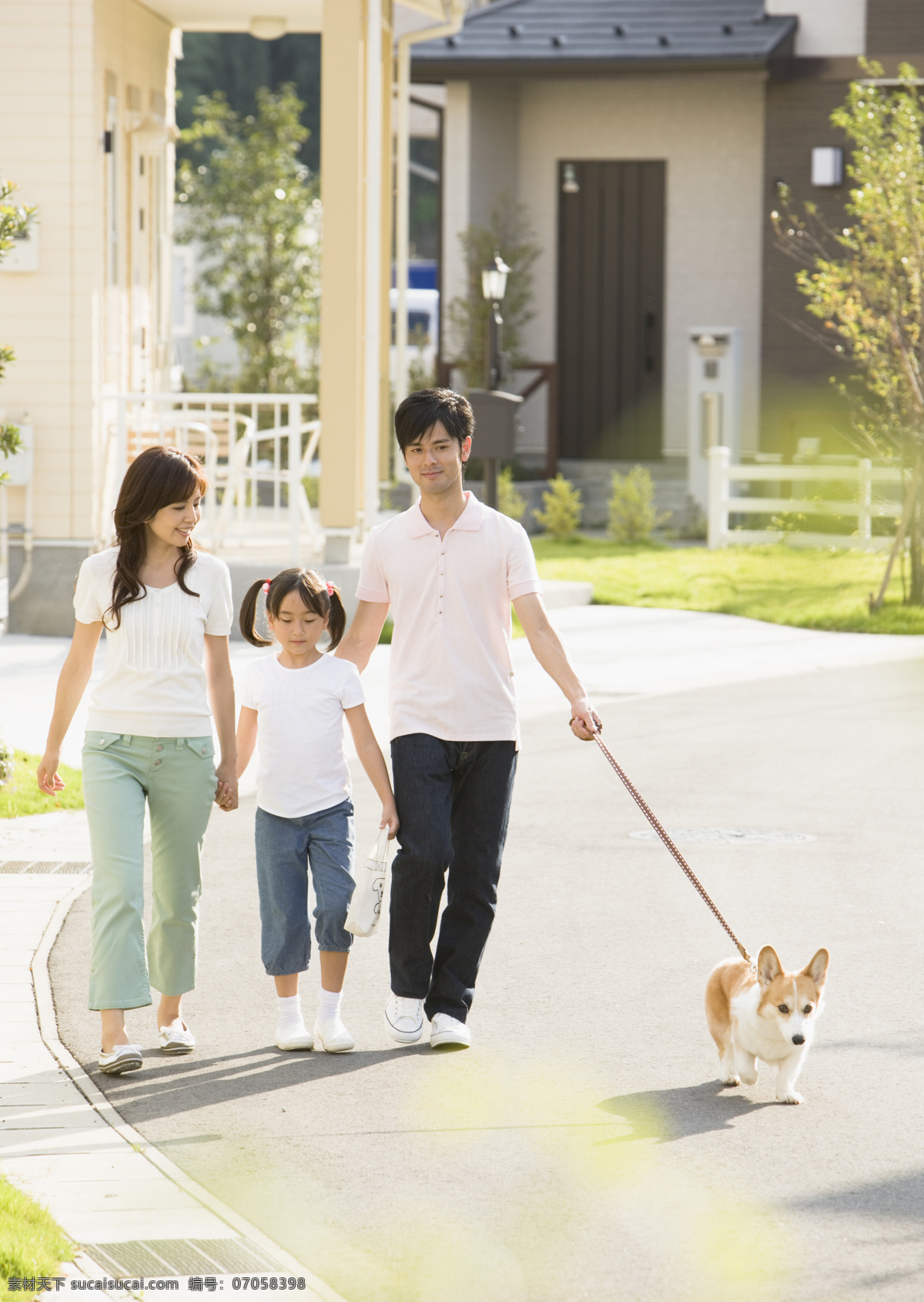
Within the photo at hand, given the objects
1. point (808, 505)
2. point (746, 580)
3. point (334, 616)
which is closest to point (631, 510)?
point (808, 505)

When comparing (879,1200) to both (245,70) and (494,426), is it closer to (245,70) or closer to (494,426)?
(494,426)

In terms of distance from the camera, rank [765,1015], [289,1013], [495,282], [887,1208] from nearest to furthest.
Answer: [887,1208] → [765,1015] → [289,1013] → [495,282]

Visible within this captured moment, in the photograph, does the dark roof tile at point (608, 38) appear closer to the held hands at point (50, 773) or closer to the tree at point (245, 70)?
the held hands at point (50, 773)

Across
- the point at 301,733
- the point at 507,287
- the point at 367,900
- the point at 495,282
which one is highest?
the point at 507,287

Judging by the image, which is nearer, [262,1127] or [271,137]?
[262,1127]

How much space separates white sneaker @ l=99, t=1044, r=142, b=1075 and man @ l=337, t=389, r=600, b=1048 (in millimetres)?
710

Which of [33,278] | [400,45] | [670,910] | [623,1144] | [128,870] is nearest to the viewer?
[623,1144]

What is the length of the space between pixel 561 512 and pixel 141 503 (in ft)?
49.6

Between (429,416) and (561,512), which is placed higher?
(429,416)

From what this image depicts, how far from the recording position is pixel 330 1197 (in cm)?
412

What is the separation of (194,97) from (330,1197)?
4271 centimetres

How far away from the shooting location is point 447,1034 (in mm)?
5164

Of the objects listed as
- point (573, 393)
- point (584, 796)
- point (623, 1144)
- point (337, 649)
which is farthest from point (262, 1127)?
point (573, 393)

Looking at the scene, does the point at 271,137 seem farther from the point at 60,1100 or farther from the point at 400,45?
the point at 60,1100
